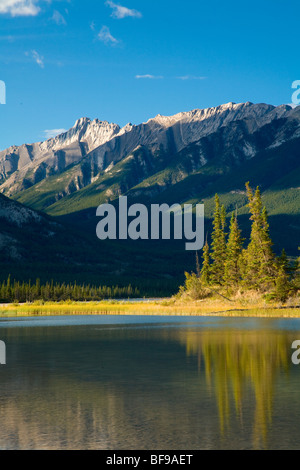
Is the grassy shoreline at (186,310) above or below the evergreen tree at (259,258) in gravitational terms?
below

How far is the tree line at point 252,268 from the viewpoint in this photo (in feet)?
330

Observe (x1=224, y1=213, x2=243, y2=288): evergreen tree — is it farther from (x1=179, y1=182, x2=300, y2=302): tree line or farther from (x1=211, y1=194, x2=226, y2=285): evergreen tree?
(x1=211, y1=194, x2=226, y2=285): evergreen tree

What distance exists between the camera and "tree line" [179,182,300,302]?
100500 millimetres

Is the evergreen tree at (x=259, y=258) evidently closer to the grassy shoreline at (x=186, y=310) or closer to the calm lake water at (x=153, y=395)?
the grassy shoreline at (x=186, y=310)

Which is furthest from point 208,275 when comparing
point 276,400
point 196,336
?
point 276,400

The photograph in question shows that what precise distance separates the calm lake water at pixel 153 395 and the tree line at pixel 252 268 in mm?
45603

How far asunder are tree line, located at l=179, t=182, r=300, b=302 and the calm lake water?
45.6 meters

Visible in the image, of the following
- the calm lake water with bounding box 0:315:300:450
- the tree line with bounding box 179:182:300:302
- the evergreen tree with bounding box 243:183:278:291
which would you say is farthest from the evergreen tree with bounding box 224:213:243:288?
the calm lake water with bounding box 0:315:300:450

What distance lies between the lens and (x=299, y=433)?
2180 centimetres

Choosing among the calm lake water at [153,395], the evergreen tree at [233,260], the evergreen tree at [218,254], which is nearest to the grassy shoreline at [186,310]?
the evergreen tree at [233,260]

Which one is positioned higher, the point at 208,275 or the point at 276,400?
the point at 208,275

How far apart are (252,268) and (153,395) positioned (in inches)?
3205

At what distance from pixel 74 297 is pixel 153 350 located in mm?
135339
